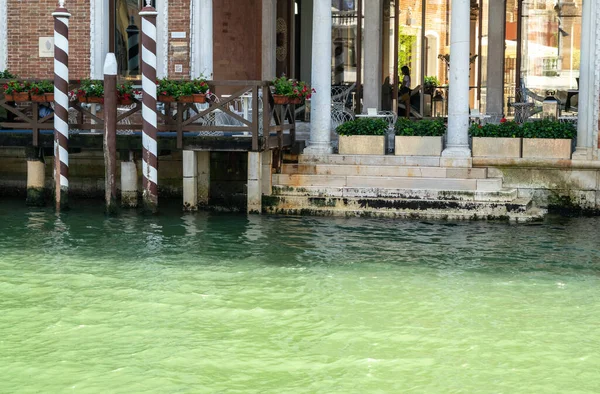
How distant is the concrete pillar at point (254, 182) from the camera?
14.9 m

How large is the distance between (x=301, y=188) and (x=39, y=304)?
6.10 metres

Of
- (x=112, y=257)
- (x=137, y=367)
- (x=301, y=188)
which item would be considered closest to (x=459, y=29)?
(x=301, y=188)

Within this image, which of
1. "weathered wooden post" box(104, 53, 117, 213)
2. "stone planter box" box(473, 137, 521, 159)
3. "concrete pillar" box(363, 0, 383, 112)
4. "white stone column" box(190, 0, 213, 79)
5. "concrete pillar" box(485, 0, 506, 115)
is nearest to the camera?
"weathered wooden post" box(104, 53, 117, 213)

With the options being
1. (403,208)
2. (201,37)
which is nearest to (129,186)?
(201,37)

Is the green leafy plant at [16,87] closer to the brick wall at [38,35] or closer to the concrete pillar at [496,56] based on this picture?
the brick wall at [38,35]

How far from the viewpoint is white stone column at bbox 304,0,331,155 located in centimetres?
1569

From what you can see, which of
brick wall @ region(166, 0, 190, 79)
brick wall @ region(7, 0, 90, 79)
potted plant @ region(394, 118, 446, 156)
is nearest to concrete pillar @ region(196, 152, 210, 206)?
brick wall @ region(166, 0, 190, 79)

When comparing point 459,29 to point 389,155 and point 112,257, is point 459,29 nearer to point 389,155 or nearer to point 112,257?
point 389,155

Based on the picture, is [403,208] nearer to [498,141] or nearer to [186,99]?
[498,141]

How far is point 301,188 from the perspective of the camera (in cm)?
1516

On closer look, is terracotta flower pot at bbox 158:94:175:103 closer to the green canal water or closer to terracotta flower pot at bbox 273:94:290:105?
terracotta flower pot at bbox 273:94:290:105

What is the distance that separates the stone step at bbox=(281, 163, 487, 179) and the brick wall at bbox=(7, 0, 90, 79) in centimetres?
409

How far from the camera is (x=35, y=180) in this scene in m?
15.8

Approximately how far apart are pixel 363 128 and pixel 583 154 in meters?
3.10
